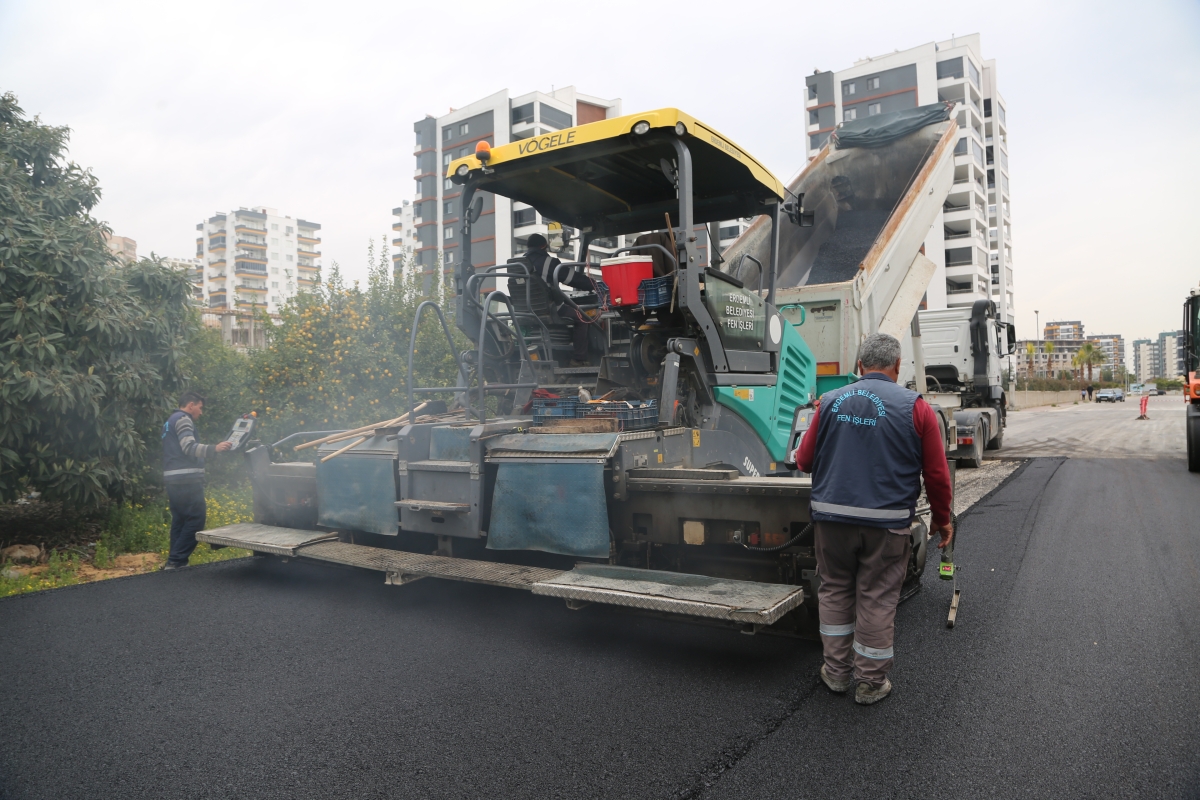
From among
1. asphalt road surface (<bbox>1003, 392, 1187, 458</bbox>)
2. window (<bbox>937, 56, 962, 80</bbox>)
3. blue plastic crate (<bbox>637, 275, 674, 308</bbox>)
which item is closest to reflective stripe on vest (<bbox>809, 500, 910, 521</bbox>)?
blue plastic crate (<bbox>637, 275, 674, 308</bbox>)

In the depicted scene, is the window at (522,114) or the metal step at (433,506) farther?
the window at (522,114)

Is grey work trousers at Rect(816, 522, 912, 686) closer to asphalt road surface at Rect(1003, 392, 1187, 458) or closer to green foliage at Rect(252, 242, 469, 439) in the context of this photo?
green foliage at Rect(252, 242, 469, 439)

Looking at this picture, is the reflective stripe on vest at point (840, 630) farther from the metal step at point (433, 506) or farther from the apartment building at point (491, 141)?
Answer: the apartment building at point (491, 141)

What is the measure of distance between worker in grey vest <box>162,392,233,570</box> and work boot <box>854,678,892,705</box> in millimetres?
5124

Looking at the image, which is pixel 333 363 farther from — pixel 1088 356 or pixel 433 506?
pixel 1088 356

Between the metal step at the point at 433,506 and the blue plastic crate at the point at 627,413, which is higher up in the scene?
the blue plastic crate at the point at 627,413

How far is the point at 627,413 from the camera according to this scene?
4.42 metres

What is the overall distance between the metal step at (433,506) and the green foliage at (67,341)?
3.59 metres

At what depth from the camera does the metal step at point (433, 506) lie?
14.2ft

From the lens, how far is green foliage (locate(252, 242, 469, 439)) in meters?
10.3

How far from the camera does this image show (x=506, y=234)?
58.0 metres

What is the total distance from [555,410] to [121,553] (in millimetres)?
5031

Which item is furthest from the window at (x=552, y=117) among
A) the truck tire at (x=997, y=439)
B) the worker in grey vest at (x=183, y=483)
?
the worker in grey vest at (x=183, y=483)

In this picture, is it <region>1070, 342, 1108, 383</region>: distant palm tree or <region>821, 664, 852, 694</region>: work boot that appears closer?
<region>821, 664, 852, 694</region>: work boot
